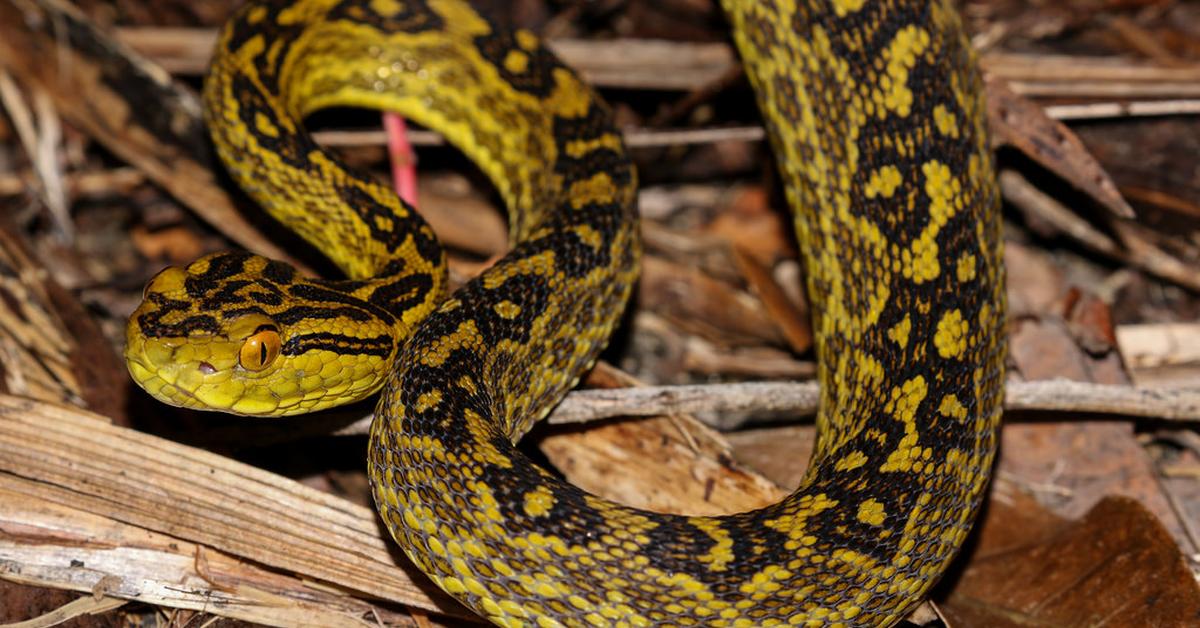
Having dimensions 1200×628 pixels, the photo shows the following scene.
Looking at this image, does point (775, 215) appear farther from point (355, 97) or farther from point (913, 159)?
point (355, 97)

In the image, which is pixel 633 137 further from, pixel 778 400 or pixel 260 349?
pixel 260 349

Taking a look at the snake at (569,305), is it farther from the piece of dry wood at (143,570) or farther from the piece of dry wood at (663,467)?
the piece of dry wood at (143,570)

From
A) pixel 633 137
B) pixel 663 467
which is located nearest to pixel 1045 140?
pixel 633 137

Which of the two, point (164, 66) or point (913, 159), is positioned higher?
point (913, 159)

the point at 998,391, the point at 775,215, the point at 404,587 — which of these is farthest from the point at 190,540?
the point at 775,215

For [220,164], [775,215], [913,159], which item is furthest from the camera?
[775,215]

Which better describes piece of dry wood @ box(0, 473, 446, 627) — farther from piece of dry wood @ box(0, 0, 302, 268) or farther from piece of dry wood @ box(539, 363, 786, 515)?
piece of dry wood @ box(0, 0, 302, 268)
